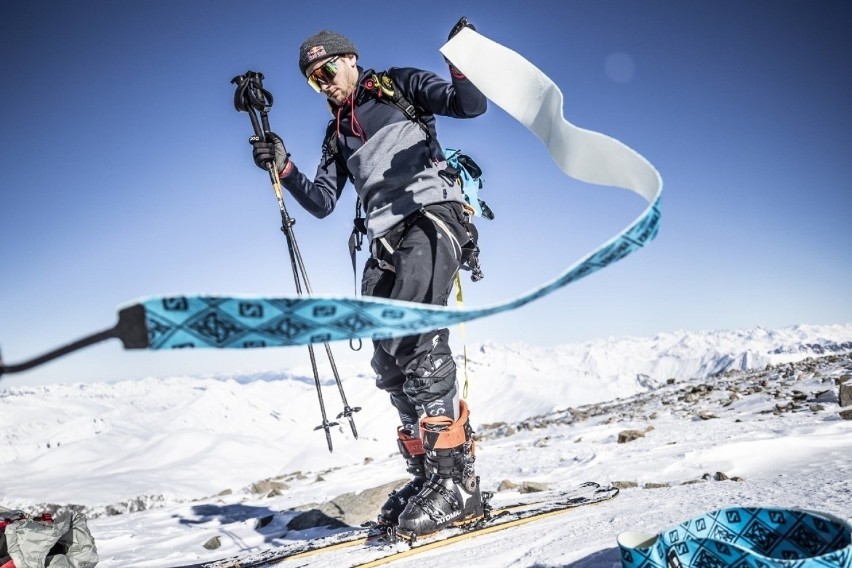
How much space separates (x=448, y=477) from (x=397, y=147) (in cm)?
205

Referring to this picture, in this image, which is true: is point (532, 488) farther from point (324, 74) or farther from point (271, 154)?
point (324, 74)

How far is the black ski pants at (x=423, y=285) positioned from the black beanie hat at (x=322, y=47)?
1259 mm

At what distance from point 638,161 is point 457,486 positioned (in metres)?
2.04

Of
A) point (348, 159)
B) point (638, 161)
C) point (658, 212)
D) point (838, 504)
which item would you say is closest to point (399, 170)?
point (348, 159)

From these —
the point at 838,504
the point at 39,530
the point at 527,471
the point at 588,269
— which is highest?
the point at 588,269

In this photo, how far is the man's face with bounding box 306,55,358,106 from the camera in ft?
10.5

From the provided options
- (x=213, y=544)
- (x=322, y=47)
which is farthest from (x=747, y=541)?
(x=213, y=544)

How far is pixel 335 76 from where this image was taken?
322 cm

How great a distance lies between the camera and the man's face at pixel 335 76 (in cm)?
319

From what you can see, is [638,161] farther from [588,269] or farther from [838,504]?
[838,504]

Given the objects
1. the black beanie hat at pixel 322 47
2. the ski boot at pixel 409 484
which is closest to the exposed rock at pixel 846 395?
the ski boot at pixel 409 484

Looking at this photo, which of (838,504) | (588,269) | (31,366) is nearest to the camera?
(31,366)

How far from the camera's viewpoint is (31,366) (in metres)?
0.85

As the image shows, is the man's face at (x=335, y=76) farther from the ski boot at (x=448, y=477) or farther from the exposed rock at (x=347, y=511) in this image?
the exposed rock at (x=347, y=511)
